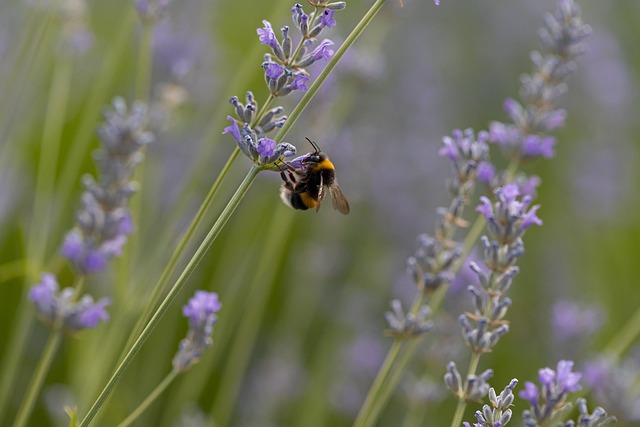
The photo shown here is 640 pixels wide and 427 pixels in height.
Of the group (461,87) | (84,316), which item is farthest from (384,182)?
(84,316)

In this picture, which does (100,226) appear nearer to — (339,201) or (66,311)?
(66,311)

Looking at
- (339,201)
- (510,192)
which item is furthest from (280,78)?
(339,201)

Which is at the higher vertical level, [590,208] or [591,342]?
[590,208]

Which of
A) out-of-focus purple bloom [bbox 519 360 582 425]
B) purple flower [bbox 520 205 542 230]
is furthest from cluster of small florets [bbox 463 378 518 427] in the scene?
purple flower [bbox 520 205 542 230]

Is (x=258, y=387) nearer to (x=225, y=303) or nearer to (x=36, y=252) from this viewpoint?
(x=225, y=303)

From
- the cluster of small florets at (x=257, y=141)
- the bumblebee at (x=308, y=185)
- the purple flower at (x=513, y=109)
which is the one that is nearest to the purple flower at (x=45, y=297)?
the bumblebee at (x=308, y=185)

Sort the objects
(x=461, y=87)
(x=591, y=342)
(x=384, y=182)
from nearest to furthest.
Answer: (x=591, y=342) → (x=384, y=182) → (x=461, y=87)
